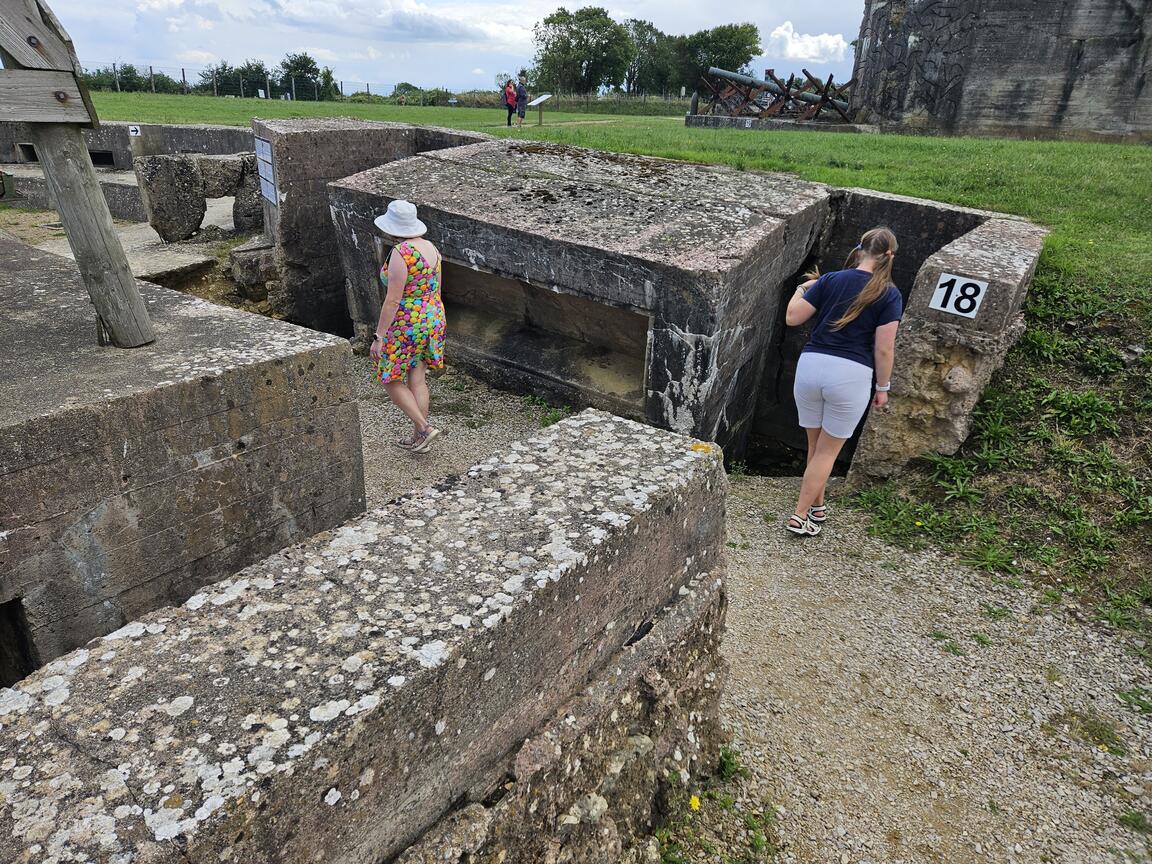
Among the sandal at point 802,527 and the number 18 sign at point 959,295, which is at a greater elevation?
the number 18 sign at point 959,295

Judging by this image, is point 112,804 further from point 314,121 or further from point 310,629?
point 314,121

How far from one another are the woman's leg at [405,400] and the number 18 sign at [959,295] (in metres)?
3.44

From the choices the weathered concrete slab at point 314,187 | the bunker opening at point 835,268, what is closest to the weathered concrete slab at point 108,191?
the weathered concrete slab at point 314,187

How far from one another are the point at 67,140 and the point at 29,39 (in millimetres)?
342

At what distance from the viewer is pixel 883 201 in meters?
6.04

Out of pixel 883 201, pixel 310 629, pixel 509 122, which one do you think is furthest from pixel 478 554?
pixel 509 122

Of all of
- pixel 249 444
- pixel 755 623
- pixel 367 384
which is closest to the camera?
pixel 249 444

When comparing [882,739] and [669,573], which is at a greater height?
[669,573]

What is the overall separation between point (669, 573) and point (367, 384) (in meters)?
4.65

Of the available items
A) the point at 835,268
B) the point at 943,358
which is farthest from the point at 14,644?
the point at 835,268

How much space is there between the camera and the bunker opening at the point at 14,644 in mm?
2666

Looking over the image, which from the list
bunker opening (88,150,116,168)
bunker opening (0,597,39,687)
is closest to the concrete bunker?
bunker opening (0,597,39,687)

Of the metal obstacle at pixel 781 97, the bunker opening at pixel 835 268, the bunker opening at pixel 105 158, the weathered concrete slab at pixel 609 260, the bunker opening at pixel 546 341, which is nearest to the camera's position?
the weathered concrete slab at pixel 609 260

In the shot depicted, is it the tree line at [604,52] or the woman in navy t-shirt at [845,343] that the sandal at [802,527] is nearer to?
the woman in navy t-shirt at [845,343]
